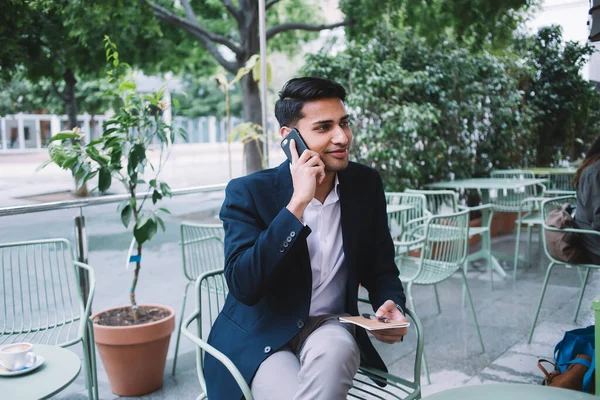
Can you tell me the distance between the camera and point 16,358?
1960mm

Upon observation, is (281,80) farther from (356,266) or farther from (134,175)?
(356,266)

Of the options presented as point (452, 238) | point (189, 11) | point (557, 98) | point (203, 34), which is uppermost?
point (189, 11)

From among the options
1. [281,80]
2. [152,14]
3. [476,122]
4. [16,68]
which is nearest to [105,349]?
[16,68]

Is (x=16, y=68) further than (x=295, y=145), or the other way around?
(x=16, y=68)

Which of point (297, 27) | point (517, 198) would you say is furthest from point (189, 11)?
point (517, 198)

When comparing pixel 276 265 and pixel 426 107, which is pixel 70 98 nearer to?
pixel 276 265

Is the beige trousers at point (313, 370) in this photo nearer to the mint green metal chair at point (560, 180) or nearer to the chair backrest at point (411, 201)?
the chair backrest at point (411, 201)

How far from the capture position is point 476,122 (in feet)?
25.5

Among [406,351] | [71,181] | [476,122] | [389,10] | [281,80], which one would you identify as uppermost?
[389,10]

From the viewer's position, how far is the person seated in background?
375 cm

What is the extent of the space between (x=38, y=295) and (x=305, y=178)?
2031 mm

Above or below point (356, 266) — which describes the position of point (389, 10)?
above

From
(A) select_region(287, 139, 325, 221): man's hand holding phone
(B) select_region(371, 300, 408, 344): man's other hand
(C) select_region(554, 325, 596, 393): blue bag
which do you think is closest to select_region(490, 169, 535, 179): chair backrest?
(C) select_region(554, 325, 596, 393): blue bag

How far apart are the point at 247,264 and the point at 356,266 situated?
1.50ft
